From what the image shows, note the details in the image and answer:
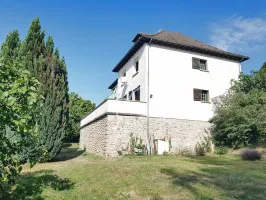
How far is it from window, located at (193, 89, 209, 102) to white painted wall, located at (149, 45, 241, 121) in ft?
1.00

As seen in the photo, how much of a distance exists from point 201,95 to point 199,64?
2.54m

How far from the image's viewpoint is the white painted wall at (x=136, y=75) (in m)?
17.3

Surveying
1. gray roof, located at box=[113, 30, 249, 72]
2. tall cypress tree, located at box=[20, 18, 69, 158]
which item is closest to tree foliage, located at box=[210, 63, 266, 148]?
gray roof, located at box=[113, 30, 249, 72]

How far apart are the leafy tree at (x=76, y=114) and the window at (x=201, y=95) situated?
50.3ft

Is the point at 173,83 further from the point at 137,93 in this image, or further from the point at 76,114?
the point at 76,114

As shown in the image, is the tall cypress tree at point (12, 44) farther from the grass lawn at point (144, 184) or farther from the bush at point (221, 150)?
the bush at point (221, 150)

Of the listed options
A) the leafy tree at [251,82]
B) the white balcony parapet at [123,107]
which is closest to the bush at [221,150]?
the leafy tree at [251,82]

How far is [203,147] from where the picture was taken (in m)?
16.9

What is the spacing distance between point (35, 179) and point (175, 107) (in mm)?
11186

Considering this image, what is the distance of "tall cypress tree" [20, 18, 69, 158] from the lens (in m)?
13.3

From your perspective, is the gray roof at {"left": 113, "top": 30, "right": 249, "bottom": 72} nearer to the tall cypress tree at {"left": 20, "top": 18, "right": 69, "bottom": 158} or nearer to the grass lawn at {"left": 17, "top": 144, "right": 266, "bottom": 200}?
the tall cypress tree at {"left": 20, "top": 18, "right": 69, "bottom": 158}

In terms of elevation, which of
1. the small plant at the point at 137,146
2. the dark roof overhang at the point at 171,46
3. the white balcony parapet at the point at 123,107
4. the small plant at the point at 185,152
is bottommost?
the small plant at the point at 185,152

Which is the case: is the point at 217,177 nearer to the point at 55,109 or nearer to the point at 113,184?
the point at 113,184

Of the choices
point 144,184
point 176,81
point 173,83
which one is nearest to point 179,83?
point 176,81
